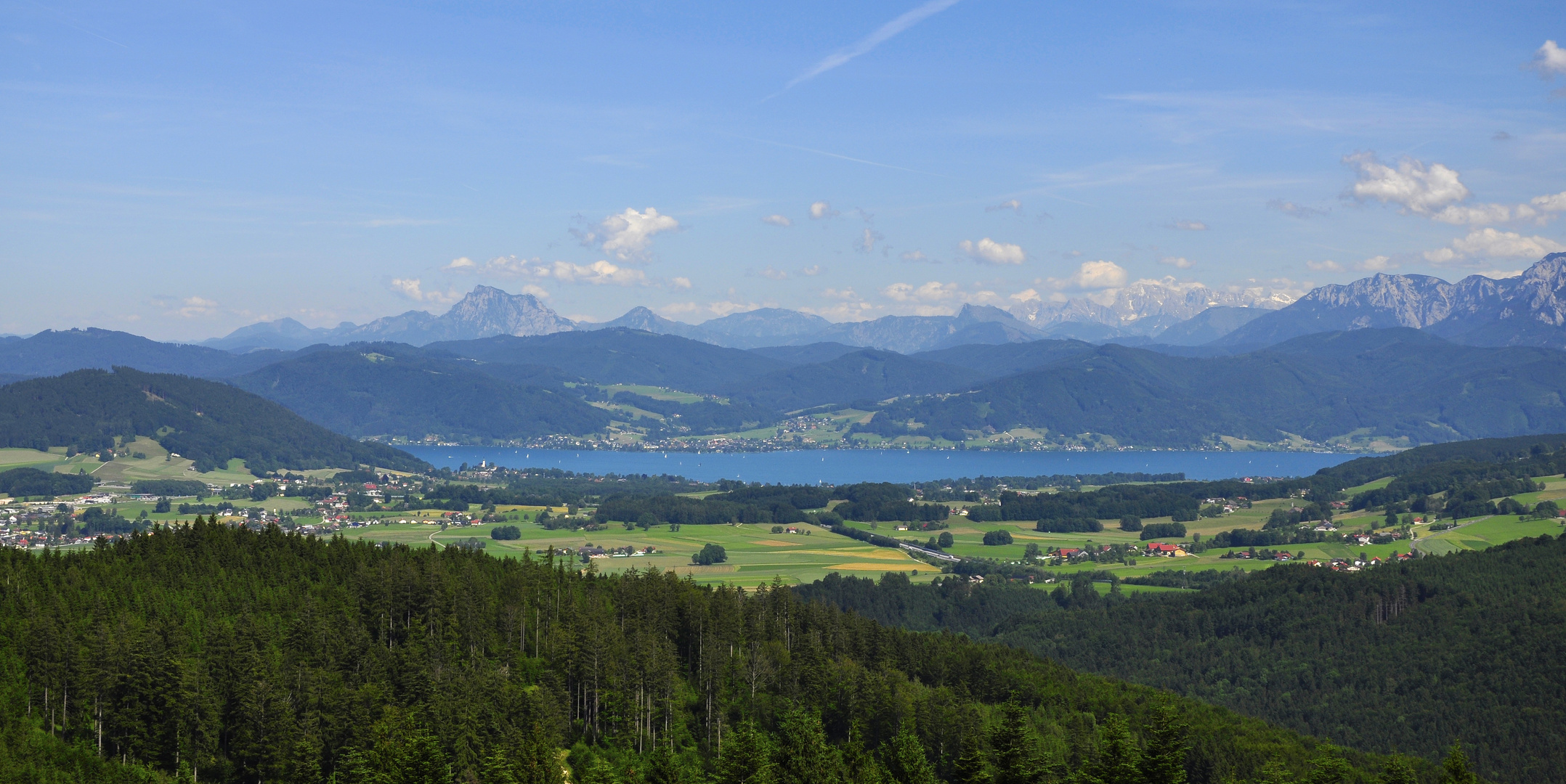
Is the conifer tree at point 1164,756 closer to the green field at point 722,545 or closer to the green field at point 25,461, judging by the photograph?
the green field at point 722,545

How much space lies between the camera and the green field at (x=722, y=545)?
11544cm

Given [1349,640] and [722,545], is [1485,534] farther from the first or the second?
[722,545]

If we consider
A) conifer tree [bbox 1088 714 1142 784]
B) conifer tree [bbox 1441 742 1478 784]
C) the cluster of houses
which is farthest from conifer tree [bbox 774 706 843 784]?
the cluster of houses

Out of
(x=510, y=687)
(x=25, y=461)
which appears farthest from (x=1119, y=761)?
(x=25, y=461)

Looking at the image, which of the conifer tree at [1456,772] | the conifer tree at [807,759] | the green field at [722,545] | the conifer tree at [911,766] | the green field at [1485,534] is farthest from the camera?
the green field at [1485,534]

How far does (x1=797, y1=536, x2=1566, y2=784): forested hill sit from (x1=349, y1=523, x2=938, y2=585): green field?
10194 millimetres

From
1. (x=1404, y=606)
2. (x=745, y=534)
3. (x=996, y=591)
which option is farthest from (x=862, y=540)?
(x=1404, y=606)

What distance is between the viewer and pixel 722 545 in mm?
136000

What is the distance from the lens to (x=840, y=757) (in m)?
40.2

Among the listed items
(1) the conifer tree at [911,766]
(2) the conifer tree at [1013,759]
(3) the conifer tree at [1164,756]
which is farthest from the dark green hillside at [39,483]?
(3) the conifer tree at [1164,756]

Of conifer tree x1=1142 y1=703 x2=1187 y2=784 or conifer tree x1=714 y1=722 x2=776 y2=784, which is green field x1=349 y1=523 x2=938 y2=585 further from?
conifer tree x1=1142 y1=703 x2=1187 y2=784

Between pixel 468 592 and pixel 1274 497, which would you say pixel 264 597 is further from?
pixel 1274 497

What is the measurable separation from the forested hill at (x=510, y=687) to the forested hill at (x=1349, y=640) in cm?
1490

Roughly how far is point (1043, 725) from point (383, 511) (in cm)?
12763
